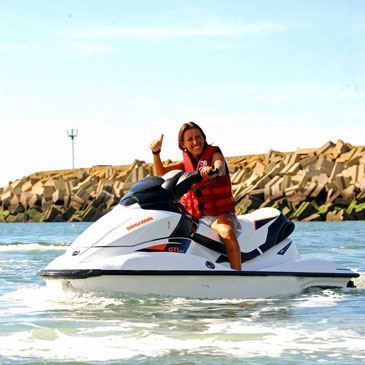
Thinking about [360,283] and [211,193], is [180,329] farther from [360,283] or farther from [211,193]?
[360,283]

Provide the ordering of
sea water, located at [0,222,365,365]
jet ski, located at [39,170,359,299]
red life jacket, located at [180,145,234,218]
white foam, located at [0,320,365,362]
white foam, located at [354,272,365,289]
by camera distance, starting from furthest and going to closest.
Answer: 1. white foam, located at [354,272,365,289]
2. red life jacket, located at [180,145,234,218]
3. jet ski, located at [39,170,359,299]
4. white foam, located at [0,320,365,362]
5. sea water, located at [0,222,365,365]

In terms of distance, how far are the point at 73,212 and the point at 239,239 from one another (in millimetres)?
39990

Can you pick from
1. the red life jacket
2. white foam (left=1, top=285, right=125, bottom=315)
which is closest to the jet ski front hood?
→ white foam (left=1, top=285, right=125, bottom=315)

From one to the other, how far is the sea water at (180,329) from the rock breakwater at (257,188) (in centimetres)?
2769

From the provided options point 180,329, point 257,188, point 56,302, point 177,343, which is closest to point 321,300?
point 180,329

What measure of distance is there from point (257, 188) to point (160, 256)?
31.9m

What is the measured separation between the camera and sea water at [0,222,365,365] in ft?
19.0

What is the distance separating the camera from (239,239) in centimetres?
843

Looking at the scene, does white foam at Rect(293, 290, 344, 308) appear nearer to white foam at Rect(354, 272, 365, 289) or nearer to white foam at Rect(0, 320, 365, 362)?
white foam at Rect(354, 272, 365, 289)

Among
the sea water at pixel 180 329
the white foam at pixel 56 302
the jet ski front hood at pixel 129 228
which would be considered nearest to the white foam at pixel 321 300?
the sea water at pixel 180 329

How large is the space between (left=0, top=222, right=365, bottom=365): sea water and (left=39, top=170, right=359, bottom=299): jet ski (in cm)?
11

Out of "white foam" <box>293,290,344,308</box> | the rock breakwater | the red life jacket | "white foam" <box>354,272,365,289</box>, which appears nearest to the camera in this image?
"white foam" <box>293,290,344,308</box>

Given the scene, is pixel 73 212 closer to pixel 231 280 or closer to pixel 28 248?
pixel 28 248

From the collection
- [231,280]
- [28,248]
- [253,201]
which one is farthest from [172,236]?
[253,201]
